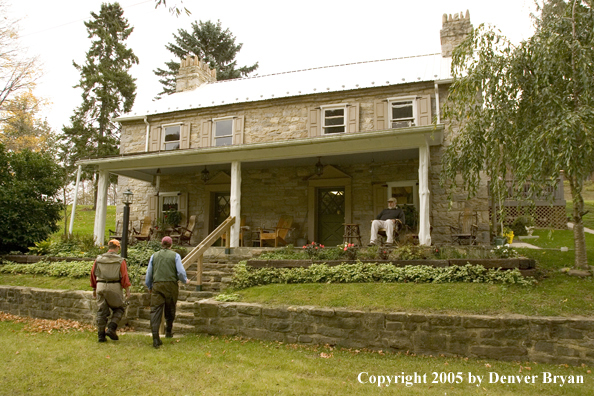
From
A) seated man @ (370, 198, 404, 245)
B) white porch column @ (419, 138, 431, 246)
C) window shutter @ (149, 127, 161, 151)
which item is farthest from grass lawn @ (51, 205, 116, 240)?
white porch column @ (419, 138, 431, 246)

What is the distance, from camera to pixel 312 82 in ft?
43.3

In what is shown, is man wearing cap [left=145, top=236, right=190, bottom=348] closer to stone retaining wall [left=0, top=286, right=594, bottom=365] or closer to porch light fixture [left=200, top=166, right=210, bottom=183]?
stone retaining wall [left=0, top=286, right=594, bottom=365]

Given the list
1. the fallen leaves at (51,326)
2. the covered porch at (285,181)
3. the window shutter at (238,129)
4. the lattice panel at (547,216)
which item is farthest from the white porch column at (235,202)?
the lattice panel at (547,216)

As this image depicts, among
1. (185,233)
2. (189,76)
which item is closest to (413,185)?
(185,233)

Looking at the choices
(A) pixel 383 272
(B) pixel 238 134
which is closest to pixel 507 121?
(A) pixel 383 272

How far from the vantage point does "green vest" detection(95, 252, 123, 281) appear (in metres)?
5.52

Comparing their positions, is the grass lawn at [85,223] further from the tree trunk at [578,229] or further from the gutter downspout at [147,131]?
the tree trunk at [578,229]

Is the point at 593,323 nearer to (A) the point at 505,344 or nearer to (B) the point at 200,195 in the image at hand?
(A) the point at 505,344

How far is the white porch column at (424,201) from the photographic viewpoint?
A: 8102 mm

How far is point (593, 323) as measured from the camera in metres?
4.42

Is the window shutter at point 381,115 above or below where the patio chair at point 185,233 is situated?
above

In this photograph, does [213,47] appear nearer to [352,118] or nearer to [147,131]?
[147,131]

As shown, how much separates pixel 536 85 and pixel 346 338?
4.87m

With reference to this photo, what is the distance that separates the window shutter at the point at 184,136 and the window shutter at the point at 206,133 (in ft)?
1.97
